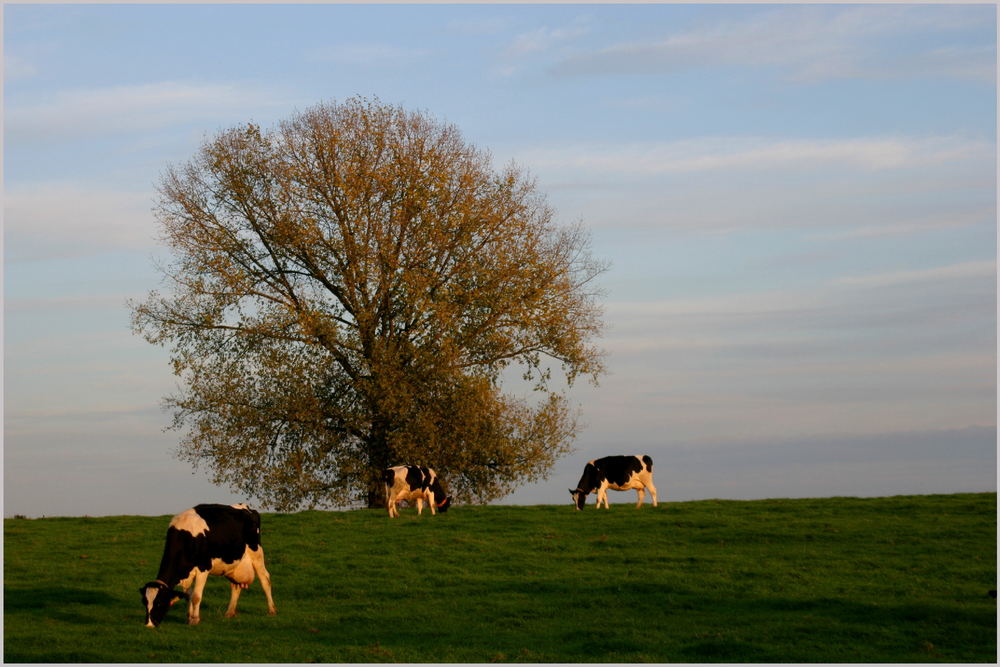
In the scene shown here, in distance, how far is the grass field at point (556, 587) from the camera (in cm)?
1955

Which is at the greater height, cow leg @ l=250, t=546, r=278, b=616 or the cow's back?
the cow's back

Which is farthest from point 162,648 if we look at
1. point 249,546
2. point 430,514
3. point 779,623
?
point 430,514

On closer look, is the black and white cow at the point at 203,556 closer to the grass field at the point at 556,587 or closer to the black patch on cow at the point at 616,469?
the grass field at the point at 556,587

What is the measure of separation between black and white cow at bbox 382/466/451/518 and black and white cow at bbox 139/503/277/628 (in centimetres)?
1203

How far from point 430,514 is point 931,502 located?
15.4 m

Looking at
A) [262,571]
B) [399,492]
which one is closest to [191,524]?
[262,571]

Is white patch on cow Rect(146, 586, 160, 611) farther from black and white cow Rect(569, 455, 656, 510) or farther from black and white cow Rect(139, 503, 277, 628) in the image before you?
black and white cow Rect(569, 455, 656, 510)

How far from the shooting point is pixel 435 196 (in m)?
40.0

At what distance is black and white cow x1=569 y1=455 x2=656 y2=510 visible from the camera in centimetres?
3594

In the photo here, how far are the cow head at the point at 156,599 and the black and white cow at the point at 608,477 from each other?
17.5 meters

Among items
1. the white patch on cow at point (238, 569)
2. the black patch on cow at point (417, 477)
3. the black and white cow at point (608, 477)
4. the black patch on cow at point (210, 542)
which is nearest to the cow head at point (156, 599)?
the black patch on cow at point (210, 542)

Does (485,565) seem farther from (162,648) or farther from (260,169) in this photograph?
(260,169)

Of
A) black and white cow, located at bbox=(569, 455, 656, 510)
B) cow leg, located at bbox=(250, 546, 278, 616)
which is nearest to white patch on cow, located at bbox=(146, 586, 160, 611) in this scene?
cow leg, located at bbox=(250, 546, 278, 616)

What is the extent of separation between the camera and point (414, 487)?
1372 inches
